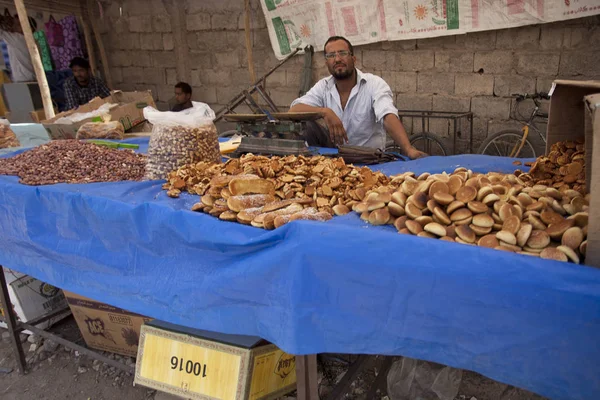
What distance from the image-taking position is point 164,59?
7.57 meters

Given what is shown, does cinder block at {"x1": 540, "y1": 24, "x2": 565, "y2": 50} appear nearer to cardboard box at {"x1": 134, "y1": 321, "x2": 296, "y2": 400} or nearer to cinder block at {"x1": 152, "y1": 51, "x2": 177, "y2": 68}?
cardboard box at {"x1": 134, "y1": 321, "x2": 296, "y2": 400}

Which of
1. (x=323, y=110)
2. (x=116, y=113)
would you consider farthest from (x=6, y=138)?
(x=323, y=110)

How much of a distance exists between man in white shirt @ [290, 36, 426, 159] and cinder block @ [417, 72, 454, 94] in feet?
5.91

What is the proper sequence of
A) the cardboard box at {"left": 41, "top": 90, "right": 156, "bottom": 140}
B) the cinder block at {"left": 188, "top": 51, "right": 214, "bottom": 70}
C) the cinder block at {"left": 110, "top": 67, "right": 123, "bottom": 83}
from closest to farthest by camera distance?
the cardboard box at {"left": 41, "top": 90, "right": 156, "bottom": 140}
the cinder block at {"left": 188, "top": 51, "right": 214, "bottom": 70}
the cinder block at {"left": 110, "top": 67, "right": 123, "bottom": 83}

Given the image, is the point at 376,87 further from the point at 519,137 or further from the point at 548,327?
the point at 548,327

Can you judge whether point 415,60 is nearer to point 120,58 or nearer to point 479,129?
point 479,129

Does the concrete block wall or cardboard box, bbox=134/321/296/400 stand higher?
the concrete block wall

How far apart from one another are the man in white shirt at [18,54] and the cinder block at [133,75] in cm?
148

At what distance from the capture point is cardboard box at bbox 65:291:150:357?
252 centimetres

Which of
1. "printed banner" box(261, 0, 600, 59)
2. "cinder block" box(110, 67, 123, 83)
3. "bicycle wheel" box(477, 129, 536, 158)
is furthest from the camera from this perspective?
"cinder block" box(110, 67, 123, 83)

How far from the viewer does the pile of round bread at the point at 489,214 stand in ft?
3.76

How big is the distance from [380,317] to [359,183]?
2.29 ft

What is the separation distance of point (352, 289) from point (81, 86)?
6607 mm

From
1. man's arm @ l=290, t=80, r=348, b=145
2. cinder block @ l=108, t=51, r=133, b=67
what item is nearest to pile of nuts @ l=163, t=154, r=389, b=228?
man's arm @ l=290, t=80, r=348, b=145
